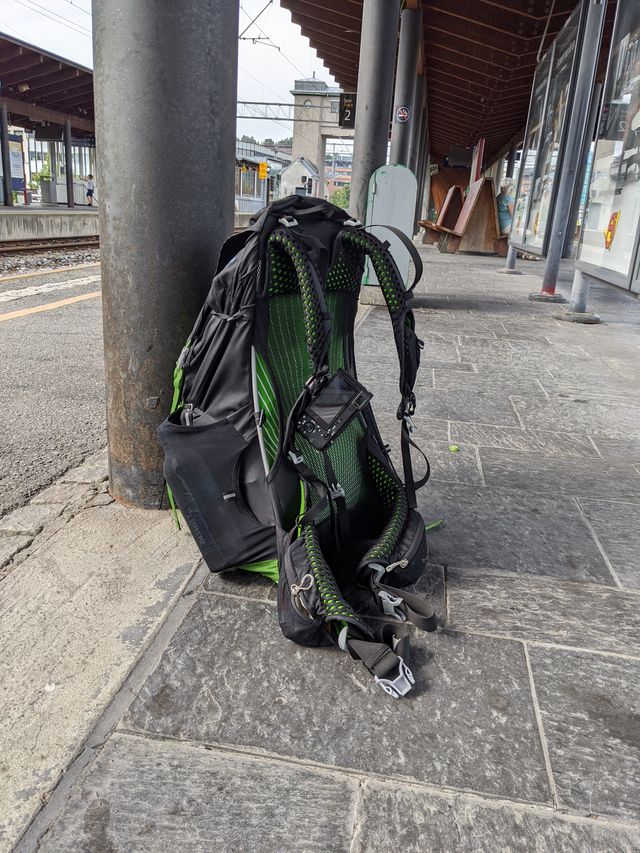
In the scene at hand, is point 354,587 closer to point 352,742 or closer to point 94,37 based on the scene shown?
point 352,742

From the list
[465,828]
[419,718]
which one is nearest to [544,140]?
[419,718]

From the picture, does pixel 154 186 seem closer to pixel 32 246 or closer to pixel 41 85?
pixel 32 246

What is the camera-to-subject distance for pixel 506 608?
175 cm

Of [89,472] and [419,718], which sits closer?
[419,718]

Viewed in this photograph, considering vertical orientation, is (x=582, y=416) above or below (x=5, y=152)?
below

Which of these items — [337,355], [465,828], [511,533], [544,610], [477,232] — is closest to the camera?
[465,828]

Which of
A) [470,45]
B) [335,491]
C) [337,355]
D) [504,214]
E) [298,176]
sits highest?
[470,45]

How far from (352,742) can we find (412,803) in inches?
6.5

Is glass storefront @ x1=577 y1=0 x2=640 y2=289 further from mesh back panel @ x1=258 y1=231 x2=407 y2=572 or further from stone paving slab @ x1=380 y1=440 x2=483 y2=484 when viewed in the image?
mesh back panel @ x1=258 y1=231 x2=407 y2=572

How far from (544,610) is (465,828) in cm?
75

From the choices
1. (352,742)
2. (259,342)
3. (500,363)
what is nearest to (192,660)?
(352,742)

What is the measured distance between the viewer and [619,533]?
2.22 metres

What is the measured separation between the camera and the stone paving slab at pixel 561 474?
2.55 meters

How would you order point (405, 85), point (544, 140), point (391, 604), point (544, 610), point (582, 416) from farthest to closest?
point (405, 85) < point (544, 140) < point (582, 416) < point (544, 610) < point (391, 604)
